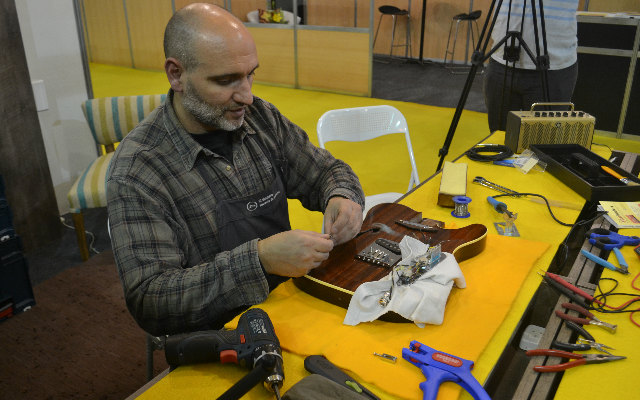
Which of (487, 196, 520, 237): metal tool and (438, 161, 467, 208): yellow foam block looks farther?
(438, 161, 467, 208): yellow foam block

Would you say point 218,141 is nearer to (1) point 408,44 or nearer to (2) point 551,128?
(2) point 551,128

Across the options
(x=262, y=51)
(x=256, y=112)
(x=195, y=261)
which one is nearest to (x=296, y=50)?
(x=262, y=51)

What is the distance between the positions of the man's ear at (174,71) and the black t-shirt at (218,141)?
145 mm

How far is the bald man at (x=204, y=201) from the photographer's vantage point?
117cm

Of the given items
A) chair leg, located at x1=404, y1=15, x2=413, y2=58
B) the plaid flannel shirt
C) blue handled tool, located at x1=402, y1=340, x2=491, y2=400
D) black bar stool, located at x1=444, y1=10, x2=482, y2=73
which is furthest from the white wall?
chair leg, located at x1=404, y1=15, x2=413, y2=58

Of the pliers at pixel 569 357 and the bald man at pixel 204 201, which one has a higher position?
the bald man at pixel 204 201

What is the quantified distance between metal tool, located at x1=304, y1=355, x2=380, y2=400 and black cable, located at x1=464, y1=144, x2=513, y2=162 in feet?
4.42

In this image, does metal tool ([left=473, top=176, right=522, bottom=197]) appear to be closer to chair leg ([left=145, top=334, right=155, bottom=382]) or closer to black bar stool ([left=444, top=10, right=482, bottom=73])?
chair leg ([left=145, top=334, right=155, bottom=382])

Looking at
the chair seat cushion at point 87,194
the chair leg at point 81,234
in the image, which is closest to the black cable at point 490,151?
the chair seat cushion at point 87,194

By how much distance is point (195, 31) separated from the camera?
1248 millimetres

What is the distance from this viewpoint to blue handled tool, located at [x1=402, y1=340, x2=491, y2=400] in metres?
0.94

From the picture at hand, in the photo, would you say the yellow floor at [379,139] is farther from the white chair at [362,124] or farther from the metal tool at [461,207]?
the metal tool at [461,207]

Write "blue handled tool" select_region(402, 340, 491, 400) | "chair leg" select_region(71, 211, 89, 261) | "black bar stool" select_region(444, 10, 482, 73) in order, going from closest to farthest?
"blue handled tool" select_region(402, 340, 491, 400) < "chair leg" select_region(71, 211, 89, 261) < "black bar stool" select_region(444, 10, 482, 73)

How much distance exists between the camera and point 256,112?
164cm
